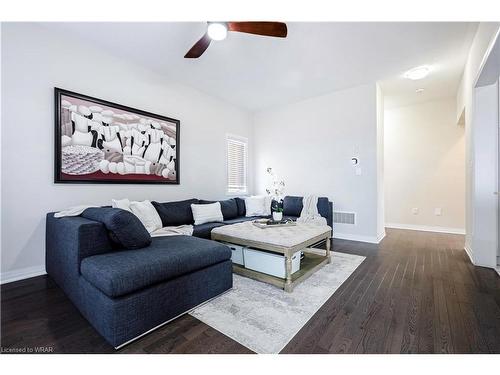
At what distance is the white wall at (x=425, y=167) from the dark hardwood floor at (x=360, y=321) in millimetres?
2803

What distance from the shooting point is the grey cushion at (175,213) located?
3.32 m

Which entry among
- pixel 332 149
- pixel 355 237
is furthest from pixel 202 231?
pixel 332 149

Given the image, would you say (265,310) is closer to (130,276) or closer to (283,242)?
(283,242)

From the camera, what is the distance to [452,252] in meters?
3.48

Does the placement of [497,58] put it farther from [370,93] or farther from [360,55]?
[370,93]

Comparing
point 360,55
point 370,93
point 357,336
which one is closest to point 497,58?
point 360,55

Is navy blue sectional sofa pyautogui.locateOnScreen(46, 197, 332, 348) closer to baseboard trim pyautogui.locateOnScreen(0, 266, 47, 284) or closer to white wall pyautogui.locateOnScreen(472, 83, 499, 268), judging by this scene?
baseboard trim pyautogui.locateOnScreen(0, 266, 47, 284)

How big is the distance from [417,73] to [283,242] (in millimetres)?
3610

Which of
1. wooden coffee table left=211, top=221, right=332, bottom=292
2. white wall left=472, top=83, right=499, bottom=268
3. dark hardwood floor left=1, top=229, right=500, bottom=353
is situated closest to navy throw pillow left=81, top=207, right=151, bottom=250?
dark hardwood floor left=1, top=229, right=500, bottom=353

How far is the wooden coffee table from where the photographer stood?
2240 millimetres

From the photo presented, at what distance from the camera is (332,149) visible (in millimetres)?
4602

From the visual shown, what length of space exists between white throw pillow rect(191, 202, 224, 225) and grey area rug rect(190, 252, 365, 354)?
4.23 ft

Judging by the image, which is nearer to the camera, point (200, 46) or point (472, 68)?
point (200, 46)
